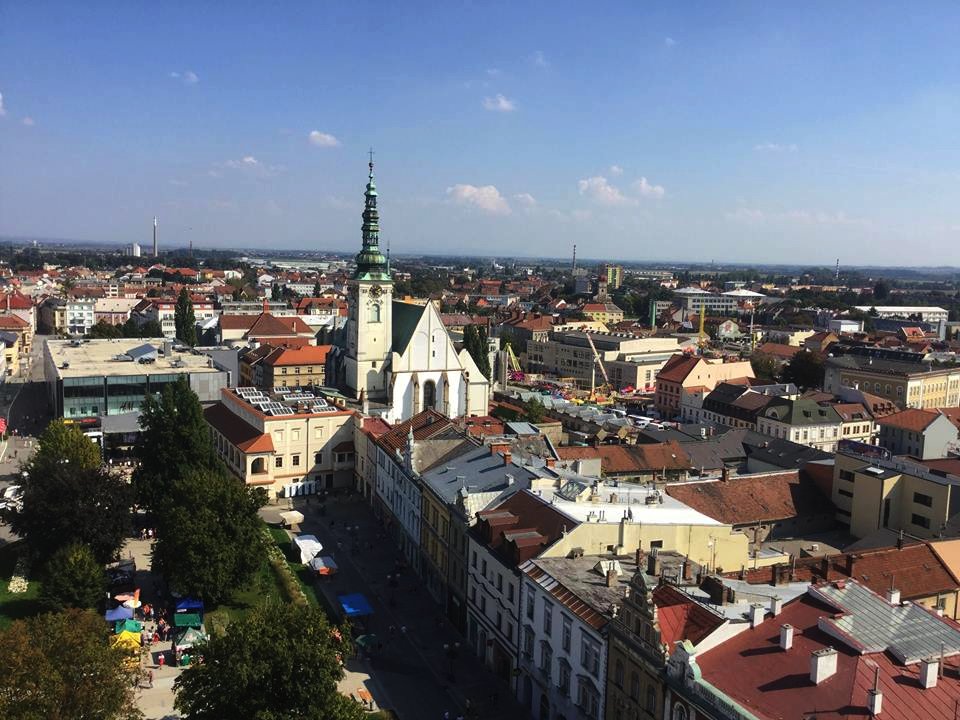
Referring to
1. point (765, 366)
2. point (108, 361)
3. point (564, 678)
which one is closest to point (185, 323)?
point (108, 361)

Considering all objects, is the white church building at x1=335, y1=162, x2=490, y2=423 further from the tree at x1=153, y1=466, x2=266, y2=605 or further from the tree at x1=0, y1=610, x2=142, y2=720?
the tree at x1=0, y1=610, x2=142, y2=720

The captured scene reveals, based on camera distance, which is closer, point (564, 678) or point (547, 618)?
Result: point (564, 678)

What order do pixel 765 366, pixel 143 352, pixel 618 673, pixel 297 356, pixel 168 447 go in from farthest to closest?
pixel 765 366, pixel 297 356, pixel 143 352, pixel 168 447, pixel 618 673

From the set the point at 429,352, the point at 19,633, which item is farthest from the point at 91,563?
the point at 429,352

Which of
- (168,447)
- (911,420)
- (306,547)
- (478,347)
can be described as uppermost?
(478,347)

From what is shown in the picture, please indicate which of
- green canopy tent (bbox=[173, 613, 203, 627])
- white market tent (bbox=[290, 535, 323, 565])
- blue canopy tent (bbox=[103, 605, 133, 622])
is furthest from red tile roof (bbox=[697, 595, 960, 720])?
white market tent (bbox=[290, 535, 323, 565])

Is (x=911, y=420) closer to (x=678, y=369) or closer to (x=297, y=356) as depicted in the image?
(x=678, y=369)

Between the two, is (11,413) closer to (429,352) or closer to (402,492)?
(429,352)
